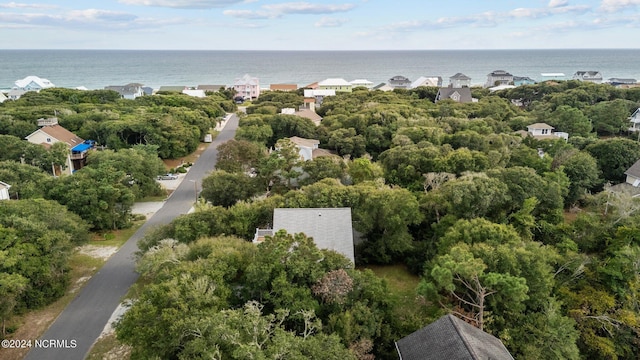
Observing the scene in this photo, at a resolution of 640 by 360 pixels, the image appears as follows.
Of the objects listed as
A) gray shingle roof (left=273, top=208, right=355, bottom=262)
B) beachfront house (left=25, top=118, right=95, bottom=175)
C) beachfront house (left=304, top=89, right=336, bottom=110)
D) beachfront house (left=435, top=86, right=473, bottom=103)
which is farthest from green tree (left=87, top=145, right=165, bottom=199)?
beachfront house (left=435, top=86, right=473, bottom=103)

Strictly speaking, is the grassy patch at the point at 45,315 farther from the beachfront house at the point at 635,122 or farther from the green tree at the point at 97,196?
the beachfront house at the point at 635,122

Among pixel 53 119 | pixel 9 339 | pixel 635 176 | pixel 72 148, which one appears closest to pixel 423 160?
pixel 635 176

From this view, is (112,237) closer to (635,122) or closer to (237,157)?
(237,157)

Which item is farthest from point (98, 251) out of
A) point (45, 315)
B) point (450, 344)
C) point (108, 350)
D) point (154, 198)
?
point (450, 344)

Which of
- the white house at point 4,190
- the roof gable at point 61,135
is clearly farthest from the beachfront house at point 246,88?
the white house at point 4,190

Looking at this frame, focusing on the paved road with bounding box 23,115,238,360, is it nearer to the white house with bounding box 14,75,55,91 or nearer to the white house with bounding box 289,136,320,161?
the white house with bounding box 289,136,320,161

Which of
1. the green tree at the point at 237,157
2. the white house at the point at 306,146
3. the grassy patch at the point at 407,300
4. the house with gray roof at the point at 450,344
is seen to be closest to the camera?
the house with gray roof at the point at 450,344
